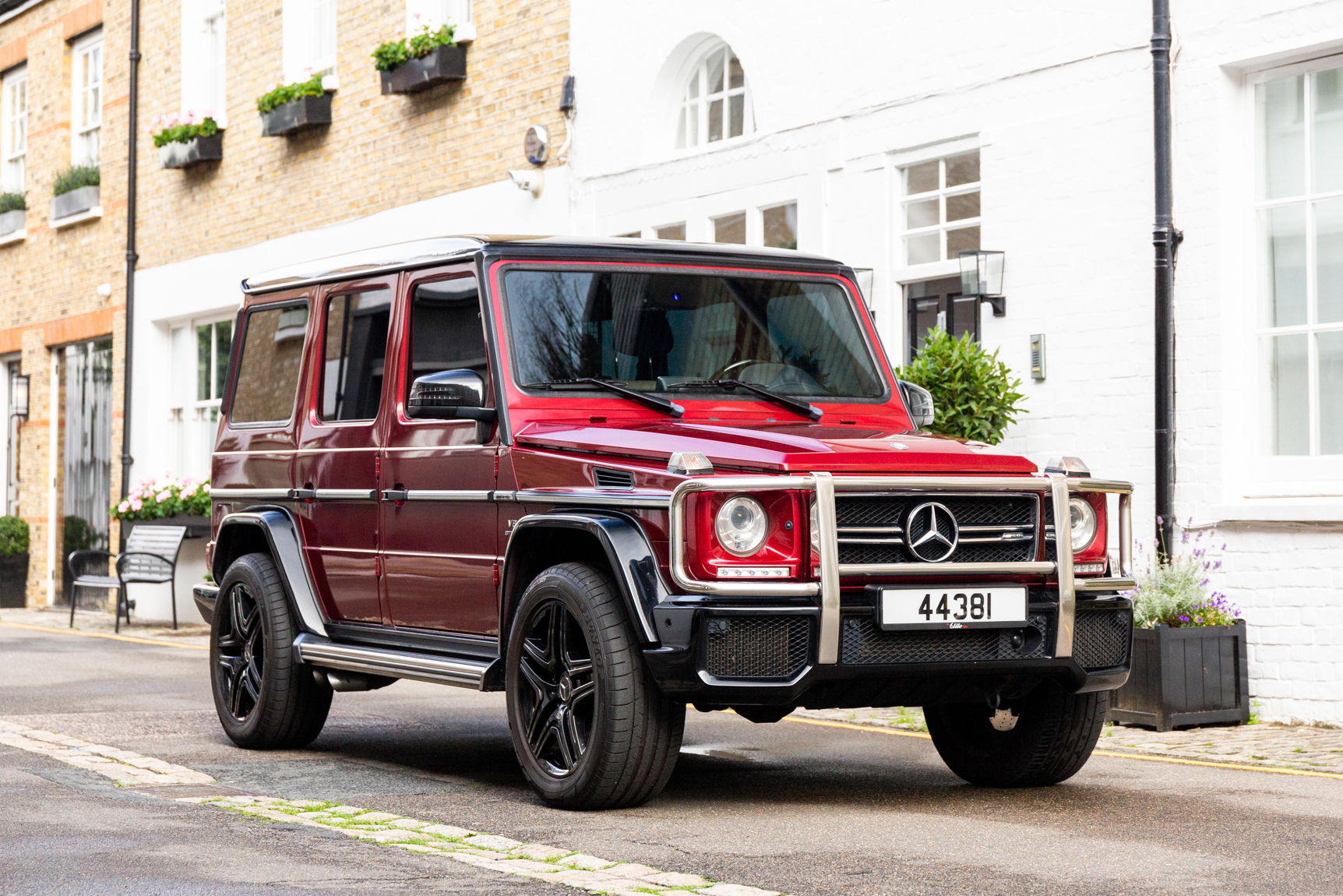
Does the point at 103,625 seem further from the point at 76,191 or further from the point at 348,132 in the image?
the point at 76,191

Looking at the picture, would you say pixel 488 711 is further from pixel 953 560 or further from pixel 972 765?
pixel 953 560

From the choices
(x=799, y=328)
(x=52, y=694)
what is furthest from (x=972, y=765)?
(x=52, y=694)

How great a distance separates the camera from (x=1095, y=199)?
10992 mm

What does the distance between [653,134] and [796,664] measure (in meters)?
9.20

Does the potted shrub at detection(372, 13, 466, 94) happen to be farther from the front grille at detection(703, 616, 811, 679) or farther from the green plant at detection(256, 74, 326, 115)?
the front grille at detection(703, 616, 811, 679)

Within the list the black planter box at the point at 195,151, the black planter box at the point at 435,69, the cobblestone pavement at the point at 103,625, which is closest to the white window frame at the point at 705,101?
the black planter box at the point at 435,69

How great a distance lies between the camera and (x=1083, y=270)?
36.2ft

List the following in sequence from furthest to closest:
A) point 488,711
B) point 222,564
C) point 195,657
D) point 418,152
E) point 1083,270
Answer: point 418,152 → point 195,657 → point 1083,270 → point 488,711 → point 222,564

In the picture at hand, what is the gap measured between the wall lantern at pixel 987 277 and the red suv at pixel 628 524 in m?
3.77

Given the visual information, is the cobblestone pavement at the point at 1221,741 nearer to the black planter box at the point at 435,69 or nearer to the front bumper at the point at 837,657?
the front bumper at the point at 837,657

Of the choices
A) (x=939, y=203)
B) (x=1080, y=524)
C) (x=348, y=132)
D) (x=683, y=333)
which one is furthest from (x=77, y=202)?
(x=1080, y=524)

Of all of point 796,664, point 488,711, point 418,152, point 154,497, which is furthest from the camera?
point 154,497

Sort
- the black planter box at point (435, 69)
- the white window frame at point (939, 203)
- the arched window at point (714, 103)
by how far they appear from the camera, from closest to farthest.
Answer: the white window frame at point (939, 203) < the arched window at point (714, 103) < the black planter box at point (435, 69)

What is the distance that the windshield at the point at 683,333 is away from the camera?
7207mm
